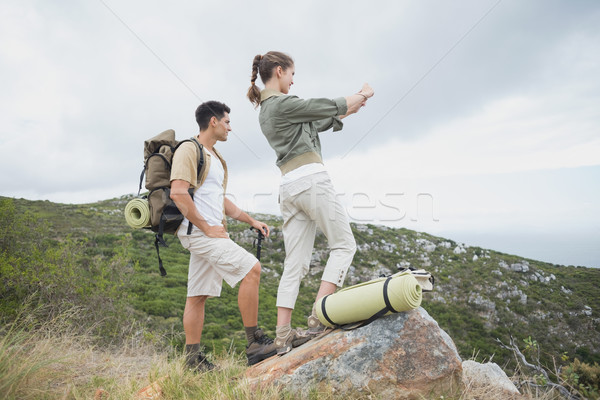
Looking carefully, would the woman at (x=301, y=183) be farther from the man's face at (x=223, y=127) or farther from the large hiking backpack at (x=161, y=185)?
the large hiking backpack at (x=161, y=185)

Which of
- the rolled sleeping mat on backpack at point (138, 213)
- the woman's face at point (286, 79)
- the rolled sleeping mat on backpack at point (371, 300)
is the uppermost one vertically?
the woman's face at point (286, 79)

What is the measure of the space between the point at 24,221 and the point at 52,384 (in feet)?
19.3

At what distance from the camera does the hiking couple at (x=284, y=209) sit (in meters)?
3.46

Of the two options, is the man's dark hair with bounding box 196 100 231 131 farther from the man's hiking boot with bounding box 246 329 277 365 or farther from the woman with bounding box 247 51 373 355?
the man's hiking boot with bounding box 246 329 277 365

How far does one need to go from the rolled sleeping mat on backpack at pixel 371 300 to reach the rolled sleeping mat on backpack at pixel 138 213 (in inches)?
76.4

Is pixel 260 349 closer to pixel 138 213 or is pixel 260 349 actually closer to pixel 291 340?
pixel 291 340

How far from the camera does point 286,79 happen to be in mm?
3787

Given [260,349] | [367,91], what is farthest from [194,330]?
[367,91]

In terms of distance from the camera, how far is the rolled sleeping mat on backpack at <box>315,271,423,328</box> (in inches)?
124

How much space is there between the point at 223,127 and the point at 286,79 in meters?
0.95

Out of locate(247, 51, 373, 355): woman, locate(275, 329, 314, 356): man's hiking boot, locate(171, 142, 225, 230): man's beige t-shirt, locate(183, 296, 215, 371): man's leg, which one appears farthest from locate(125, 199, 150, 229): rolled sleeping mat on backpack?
locate(275, 329, 314, 356): man's hiking boot

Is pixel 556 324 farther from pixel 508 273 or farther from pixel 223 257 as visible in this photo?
pixel 223 257

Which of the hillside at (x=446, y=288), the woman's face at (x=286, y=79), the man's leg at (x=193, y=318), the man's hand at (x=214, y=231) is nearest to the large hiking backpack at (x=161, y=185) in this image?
the man's hand at (x=214, y=231)

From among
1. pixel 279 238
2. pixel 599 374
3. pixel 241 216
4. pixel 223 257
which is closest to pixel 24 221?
pixel 241 216
